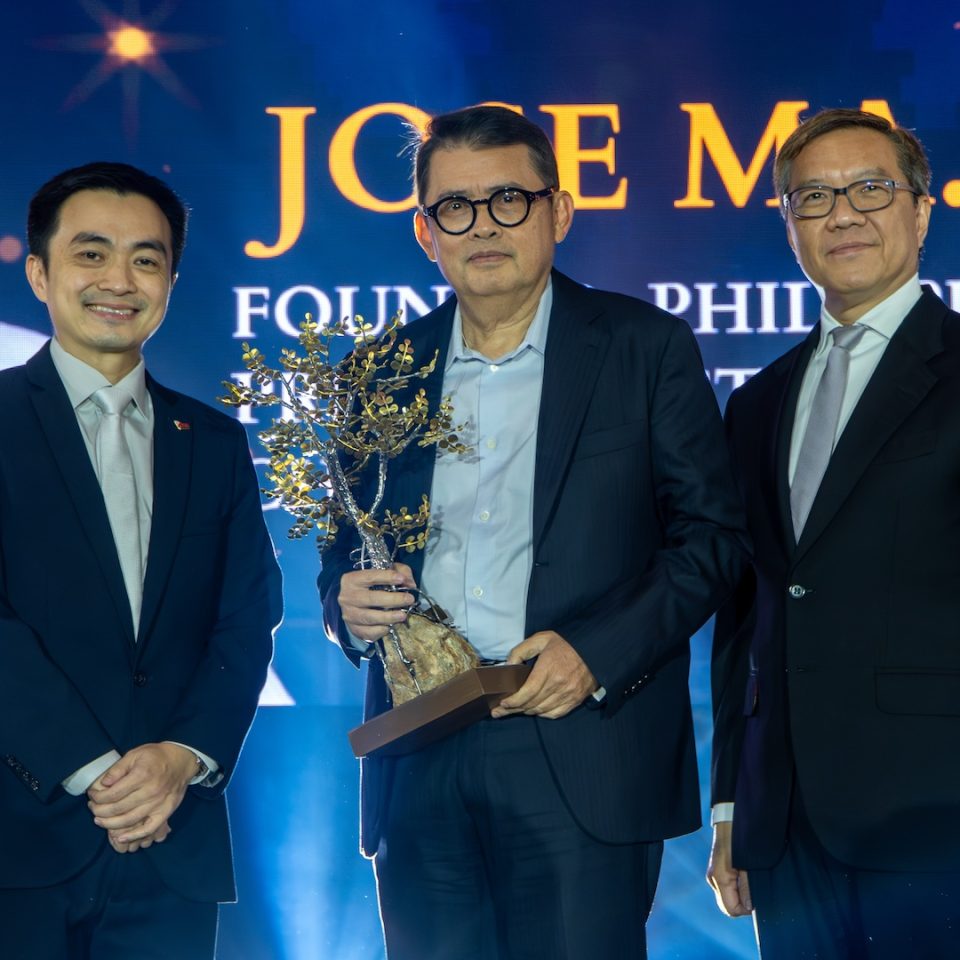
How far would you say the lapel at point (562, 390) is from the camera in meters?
2.21

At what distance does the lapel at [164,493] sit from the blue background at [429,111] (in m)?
1.47

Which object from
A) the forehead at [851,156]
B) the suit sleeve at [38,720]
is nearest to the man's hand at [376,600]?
the suit sleeve at [38,720]

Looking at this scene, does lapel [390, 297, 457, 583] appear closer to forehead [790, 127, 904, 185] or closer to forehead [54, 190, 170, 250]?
forehead [54, 190, 170, 250]

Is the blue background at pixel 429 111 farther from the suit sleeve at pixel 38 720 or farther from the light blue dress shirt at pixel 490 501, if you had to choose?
the suit sleeve at pixel 38 720

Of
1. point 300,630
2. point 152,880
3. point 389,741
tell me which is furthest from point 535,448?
point 300,630

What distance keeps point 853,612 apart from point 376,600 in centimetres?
79

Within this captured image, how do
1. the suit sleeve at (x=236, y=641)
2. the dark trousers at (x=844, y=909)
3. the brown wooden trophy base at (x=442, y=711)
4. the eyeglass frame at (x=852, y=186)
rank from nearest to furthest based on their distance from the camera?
1. the brown wooden trophy base at (x=442, y=711)
2. the dark trousers at (x=844, y=909)
3. the suit sleeve at (x=236, y=641)
4. the eyeglass frame at (x=852, y=186)

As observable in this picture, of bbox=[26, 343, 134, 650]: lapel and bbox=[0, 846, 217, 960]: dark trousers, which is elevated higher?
bbox=[26, 343, 134, 650]: lapel

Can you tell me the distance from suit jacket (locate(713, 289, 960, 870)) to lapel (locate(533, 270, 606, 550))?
413mm

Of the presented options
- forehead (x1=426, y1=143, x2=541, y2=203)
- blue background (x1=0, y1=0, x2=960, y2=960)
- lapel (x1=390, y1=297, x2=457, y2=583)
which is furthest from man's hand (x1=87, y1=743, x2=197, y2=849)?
blue background (x1=0, y1=0, x2=960, y2=960)

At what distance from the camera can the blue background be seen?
394 centimetres

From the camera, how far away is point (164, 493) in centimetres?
236

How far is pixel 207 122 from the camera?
13.0ft

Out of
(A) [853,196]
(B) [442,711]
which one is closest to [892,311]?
(A) [853,196]
